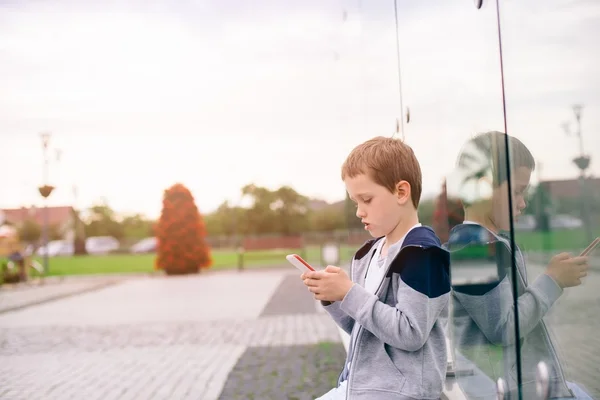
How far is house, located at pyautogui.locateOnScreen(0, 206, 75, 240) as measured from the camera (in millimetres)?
68312

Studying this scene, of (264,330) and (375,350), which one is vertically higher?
(375,350)

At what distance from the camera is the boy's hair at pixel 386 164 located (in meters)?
1.79

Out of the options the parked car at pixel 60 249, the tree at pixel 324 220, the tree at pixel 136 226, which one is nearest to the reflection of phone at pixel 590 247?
the tree at pixel 324 220

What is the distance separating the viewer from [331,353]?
6.59m

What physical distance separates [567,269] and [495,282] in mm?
462

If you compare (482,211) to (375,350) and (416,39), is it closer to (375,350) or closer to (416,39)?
(375,350)

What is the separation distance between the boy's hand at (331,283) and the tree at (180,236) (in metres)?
26.5

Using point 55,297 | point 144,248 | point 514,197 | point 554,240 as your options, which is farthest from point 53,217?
point 554,240

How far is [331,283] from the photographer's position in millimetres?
1753

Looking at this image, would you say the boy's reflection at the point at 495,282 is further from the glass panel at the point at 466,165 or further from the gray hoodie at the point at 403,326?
the gray hoodie at the point at 403,326

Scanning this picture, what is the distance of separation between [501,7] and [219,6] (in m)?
6.03

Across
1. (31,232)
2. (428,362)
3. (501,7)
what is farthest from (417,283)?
(31,232)

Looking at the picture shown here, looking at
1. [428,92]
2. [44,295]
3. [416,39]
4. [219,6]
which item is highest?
[219,6]

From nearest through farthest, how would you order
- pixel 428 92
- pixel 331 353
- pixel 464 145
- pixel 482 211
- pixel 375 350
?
1. pixel 375 350
2. pixel 482 211
3. pixel 464 145
4. pixel 428 92
5. pixel 331 353
